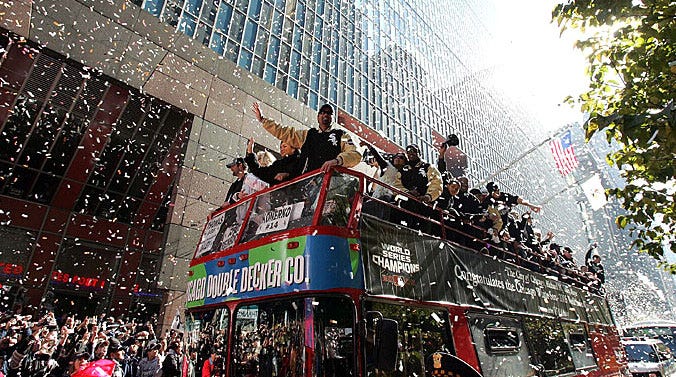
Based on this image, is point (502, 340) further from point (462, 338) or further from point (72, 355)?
point (72, 355)

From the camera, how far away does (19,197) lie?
14.5 metres

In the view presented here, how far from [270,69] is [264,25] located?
336 centimetres

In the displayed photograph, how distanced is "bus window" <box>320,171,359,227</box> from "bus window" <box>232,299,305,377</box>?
871 millimetres

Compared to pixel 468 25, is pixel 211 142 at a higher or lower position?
lower

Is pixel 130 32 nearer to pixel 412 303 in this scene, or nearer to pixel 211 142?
pixel 211 142

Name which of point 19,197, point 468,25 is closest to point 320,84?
point 19,197

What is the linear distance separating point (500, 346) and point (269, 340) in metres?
3.18

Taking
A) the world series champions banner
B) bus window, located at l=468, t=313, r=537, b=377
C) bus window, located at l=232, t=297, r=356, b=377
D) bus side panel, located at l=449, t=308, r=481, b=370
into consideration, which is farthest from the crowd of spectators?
bus window, located at l=468, t=313, r=537, b=377

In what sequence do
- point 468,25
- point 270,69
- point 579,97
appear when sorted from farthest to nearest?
point 468,25 < point 270,69 < point 579,97

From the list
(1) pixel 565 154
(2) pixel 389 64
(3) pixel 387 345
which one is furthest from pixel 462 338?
(2) pixel 389 64

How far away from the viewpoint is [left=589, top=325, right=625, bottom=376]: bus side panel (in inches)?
296

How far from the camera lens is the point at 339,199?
3678 mm

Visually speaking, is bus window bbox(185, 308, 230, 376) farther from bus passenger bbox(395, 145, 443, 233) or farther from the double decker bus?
bus passenger bbox(395, 145, 443, 233)

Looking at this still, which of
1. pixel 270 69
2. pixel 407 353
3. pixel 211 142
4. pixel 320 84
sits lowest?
pixel 407 353
